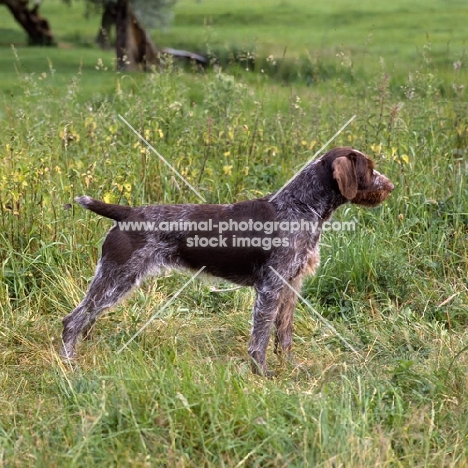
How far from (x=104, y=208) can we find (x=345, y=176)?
1482 millimetres

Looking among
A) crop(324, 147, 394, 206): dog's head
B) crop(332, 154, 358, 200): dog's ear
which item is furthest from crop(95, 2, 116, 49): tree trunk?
crop(332, 154, 358, 200): dog's ear

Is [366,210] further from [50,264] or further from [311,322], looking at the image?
[50,264]

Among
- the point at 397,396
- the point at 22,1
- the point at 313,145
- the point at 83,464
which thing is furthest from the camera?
the point at 22,1

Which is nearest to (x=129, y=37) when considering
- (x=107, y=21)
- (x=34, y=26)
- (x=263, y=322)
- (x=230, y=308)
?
(x=107, y=21)

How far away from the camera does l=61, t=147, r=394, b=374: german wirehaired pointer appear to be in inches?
197

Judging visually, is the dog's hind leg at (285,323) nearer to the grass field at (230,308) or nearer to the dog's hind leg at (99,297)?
the grass field at (230,308)

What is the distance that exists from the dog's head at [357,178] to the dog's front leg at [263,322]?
0.76 meters

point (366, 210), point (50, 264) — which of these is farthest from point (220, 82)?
point (50, 264)

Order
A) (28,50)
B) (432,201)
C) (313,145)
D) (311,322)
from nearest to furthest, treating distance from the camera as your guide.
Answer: (311,322), (432,201), (313,145), (28,50)

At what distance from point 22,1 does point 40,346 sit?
43.6ft

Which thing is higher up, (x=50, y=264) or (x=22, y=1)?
(x=22, y=1)

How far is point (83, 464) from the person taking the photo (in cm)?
360

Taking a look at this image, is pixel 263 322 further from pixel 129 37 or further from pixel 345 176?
pixel 129 37

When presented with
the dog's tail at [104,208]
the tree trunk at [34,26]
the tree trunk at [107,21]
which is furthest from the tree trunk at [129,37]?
the dog's tail at [104,208]
